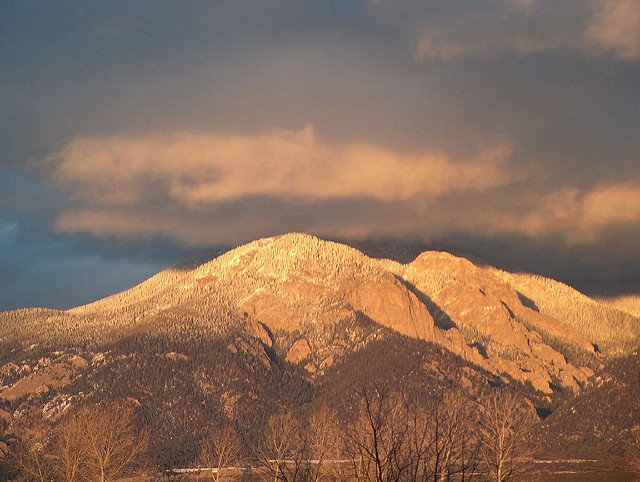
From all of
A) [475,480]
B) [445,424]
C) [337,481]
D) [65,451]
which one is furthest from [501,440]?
[65,451]

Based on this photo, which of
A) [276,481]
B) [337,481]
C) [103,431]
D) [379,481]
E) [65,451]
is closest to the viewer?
[379,481]

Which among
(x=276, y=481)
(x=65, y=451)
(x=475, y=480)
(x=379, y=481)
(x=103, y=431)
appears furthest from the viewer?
(x=475, y=480)

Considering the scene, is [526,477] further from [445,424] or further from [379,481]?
[379,481]

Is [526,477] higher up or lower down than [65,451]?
lower down

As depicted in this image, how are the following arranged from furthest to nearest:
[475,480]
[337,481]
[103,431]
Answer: [475,480]
[103,431]
[337,481]

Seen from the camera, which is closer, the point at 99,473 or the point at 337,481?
the point at 337,481

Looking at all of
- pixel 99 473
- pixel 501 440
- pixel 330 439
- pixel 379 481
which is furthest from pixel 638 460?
pixel 379 481

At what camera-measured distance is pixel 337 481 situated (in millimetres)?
134000

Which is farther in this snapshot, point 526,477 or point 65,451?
point 526,477

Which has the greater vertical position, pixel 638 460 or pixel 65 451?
pixel 65 451

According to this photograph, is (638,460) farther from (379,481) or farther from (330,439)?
(379,481)

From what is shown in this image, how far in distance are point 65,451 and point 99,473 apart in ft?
59.3

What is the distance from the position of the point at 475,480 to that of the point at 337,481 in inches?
2868

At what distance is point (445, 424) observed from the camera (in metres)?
181
